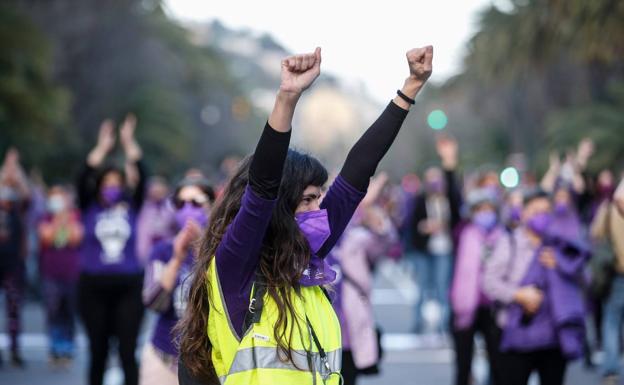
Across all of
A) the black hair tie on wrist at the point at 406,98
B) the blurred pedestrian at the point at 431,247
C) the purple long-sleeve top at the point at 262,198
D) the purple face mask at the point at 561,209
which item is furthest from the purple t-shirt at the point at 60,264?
the black hair tie on wrist at the point at 406,98

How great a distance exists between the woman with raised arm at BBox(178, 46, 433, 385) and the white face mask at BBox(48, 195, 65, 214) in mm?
9055

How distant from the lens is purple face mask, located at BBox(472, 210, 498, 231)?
8.80m

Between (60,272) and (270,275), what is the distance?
8.51 metres

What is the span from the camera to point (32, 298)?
18.5 m

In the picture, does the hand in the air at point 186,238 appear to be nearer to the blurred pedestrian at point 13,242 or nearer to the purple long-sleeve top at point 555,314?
the purple long-sleeve top at point 555,314

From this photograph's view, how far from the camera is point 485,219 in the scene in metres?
8.84

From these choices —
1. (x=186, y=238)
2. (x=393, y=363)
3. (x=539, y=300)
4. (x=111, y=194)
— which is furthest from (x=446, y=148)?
(x=393, y=363)

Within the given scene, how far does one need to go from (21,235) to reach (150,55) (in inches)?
Result: 1556

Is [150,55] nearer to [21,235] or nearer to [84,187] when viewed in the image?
[21,235]

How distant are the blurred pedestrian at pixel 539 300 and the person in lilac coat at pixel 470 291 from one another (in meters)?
1.56

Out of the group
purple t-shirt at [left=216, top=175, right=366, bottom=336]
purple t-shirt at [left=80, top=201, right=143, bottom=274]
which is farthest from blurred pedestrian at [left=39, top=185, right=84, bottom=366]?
purple t-shirt at [left=216, top=175, right=366, bottom=336]

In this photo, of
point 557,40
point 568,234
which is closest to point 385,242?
point 568,234

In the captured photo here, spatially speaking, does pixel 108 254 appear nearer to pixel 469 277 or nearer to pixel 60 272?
pixel 469 277

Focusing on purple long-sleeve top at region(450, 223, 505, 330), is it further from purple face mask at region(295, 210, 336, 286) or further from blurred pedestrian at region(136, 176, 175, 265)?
purple face mask at region(295, 210, 336, 286)
